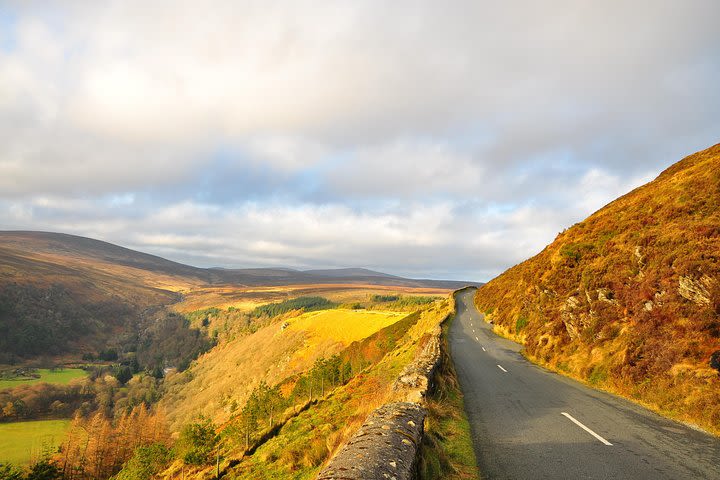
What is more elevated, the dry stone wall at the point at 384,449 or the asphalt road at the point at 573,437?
the dry stone wall at the point at 384,449

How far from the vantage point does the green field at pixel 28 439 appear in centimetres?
8422

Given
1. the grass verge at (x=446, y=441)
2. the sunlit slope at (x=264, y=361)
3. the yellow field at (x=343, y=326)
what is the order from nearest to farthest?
1. the grass verge at (x=446, y=441)
2. the sunlit slope at (x=264, y=361)
3. the yellow field at (x=343, y=326)

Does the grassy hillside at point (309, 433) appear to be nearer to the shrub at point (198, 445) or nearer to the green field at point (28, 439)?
the shrub at point (198, 445)

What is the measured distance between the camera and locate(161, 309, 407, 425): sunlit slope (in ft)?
309

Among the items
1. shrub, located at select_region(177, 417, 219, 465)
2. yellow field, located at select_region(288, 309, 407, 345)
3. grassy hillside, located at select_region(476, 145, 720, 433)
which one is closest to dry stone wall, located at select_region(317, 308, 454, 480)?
grassy hillside, located at select_region(476, 145, 720, 433)

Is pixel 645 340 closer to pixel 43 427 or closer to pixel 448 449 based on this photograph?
pixel 448 449

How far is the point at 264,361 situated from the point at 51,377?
134644 millimetres

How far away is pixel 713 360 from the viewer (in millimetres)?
12602

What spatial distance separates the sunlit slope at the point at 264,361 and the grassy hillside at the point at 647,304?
69024 millimetres

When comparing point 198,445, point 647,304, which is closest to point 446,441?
point 647,304

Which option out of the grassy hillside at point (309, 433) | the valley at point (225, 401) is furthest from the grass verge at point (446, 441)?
the valley at point (225, 401)

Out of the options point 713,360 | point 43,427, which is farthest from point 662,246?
point 43,427

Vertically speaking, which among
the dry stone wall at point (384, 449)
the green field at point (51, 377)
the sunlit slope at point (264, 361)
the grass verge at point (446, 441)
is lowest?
the green field at point (51, 377)

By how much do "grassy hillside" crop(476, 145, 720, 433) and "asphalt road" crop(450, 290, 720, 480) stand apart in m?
1.66
